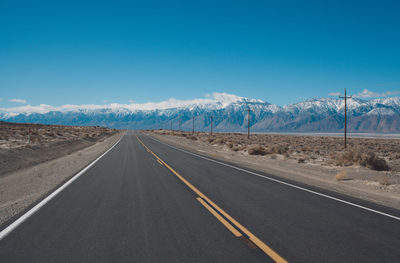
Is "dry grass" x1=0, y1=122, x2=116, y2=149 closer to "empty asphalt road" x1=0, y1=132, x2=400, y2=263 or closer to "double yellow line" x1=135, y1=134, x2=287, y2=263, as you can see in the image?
"empty asphalt road" x1=0, y1=132, x2=400, y2=263

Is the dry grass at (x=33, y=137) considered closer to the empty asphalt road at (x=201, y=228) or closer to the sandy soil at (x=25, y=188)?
the sandy soil at (x=25, y=188)

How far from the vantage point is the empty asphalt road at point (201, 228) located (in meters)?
4.36

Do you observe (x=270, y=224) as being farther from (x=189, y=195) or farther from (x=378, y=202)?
(x=378, y=202)

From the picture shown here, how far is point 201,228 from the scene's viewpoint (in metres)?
5.45

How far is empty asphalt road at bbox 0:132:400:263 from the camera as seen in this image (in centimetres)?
436

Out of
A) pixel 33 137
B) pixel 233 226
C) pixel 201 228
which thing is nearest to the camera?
pixel 201 228

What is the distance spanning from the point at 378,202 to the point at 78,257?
26.5ft

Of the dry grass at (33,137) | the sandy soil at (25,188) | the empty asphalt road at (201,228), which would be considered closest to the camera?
the empty asphalt road at (201,228)

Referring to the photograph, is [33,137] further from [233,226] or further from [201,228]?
[233,226]

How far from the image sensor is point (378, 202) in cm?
825

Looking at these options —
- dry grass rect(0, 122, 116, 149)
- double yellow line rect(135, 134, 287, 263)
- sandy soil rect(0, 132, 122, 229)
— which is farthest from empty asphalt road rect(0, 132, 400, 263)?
dry grass rect(0, 122, 116, 149)

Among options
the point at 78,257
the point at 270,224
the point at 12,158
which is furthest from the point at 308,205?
the point at 12,158

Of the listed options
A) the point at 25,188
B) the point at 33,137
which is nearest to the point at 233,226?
the point at 25,188

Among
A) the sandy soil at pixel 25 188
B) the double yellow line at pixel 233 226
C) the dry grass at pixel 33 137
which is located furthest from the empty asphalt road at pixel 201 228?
the dry grass at pixel 33 137
